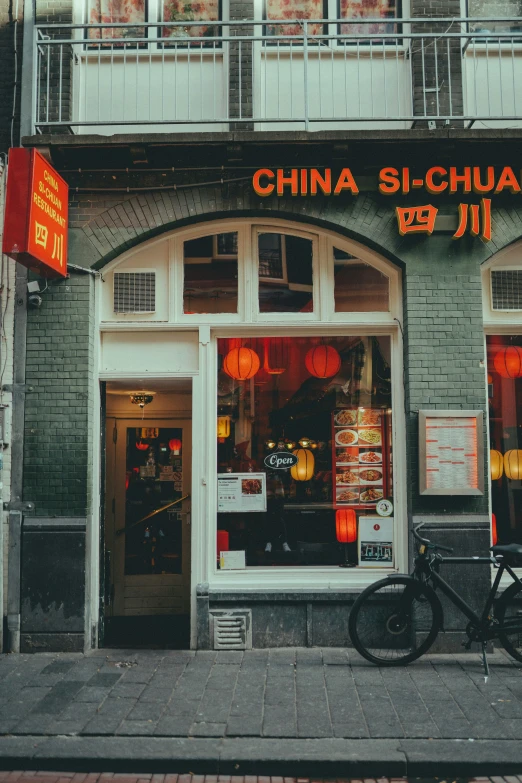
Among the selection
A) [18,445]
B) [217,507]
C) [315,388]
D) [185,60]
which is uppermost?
[185,60]

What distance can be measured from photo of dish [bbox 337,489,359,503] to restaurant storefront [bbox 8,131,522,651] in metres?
0.03

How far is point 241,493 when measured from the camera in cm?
780

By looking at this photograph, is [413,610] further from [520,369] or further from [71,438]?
[71,438]

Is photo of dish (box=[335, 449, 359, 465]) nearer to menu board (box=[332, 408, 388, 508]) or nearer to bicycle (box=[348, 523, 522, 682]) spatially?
menu board (box=[332, 408, 388, 508])

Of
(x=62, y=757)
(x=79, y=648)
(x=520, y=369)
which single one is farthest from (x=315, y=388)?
(x=62, y=757)

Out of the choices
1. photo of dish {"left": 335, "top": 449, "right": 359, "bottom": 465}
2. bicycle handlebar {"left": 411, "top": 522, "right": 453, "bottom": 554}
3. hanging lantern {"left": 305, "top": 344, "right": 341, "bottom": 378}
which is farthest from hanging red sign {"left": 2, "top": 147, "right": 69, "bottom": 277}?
bicycle handlebar {"left": 411, "top": 522, "right": 453, "bottom": 554}

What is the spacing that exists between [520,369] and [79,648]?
5579mm

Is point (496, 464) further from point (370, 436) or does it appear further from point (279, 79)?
point (279, 79)

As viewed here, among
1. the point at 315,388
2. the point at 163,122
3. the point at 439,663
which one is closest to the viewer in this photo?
the point at 439,663

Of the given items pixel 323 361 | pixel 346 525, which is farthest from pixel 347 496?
pixel 323 361

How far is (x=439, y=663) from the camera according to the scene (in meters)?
6.88

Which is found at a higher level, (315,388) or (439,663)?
(315,388)

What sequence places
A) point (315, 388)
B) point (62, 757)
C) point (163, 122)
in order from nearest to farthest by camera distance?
point (62, 757) < point (163, 122) < point (315, 388)

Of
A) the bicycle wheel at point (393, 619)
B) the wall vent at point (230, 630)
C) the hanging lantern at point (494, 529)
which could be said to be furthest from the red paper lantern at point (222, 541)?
the hanging lantern at point (494, 529)
